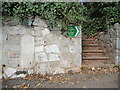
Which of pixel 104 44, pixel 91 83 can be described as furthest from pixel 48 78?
pixel 104 44

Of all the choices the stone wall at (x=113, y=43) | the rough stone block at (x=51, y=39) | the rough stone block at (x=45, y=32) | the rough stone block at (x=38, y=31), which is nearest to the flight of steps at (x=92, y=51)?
the stone wall at (x=113, y=43)

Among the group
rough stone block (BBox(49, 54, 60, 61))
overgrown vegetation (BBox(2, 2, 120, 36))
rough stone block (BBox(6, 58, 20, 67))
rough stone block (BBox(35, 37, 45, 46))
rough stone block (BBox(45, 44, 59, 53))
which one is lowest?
rough stone block (BBox(6, 58, 20, 67))

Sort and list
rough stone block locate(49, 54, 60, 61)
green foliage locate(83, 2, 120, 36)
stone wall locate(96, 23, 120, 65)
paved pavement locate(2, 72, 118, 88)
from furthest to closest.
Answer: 1. green foliage locate(83, 2, 120, 36)
2. stone wall locate(96, 23, 120, 65)
3. rough stone block locate(49, 54, 60, 61)
4. paved pavement locate(2, 72, 118, 88)

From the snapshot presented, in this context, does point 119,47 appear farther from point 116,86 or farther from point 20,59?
point 20,59

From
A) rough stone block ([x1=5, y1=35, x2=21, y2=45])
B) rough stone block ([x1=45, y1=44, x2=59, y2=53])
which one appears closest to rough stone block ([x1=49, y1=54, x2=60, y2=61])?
rough stone block ([x1=45, y1=44, x2=59, y2=53])

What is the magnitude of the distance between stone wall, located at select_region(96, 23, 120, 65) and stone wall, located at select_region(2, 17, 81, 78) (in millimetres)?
1274

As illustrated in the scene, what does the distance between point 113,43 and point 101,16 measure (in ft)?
5.88

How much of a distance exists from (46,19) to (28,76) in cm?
149

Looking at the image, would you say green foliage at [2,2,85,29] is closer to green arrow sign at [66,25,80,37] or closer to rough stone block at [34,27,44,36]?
green arrow sign at [66,25,80,37]

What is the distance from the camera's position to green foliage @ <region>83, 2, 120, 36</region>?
4195 millimetres

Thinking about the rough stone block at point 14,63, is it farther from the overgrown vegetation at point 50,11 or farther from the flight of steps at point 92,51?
the flight of steps at point 92,51

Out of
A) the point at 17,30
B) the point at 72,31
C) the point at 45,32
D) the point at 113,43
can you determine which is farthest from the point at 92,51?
the point at 17,30

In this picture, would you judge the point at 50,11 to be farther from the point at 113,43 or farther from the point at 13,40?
the point at 113,43

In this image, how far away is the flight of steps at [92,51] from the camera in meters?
3.96
